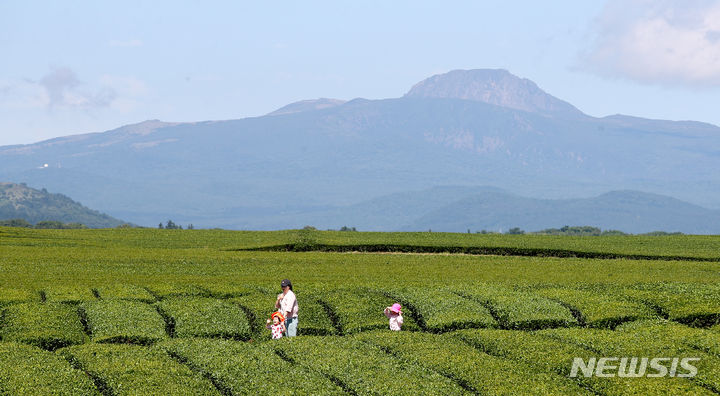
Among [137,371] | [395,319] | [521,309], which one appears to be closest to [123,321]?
[137,371]

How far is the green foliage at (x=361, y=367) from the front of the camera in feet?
80.3

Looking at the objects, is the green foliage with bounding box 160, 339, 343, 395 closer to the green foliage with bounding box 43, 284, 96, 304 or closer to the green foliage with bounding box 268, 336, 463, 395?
the green foliage with bounding box 268, 336, 463, 395

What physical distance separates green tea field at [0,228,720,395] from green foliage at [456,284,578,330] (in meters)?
0.10

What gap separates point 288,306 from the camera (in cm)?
3155

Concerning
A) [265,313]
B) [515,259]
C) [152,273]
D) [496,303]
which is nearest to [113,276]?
[152,273]

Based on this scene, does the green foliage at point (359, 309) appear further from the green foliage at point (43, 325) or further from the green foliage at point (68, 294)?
the green foliage at point (68, 294)

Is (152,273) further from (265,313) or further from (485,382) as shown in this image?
(485,382)

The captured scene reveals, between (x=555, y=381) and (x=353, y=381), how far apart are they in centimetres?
704

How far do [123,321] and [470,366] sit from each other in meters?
17.0

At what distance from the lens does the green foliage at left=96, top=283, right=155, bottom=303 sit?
39.4m

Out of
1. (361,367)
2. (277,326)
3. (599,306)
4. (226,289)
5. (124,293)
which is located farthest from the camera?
(226,289)

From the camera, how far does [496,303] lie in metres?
38.6

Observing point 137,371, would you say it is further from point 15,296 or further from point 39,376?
point 15,296

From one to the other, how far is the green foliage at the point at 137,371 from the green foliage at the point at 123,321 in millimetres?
2777
